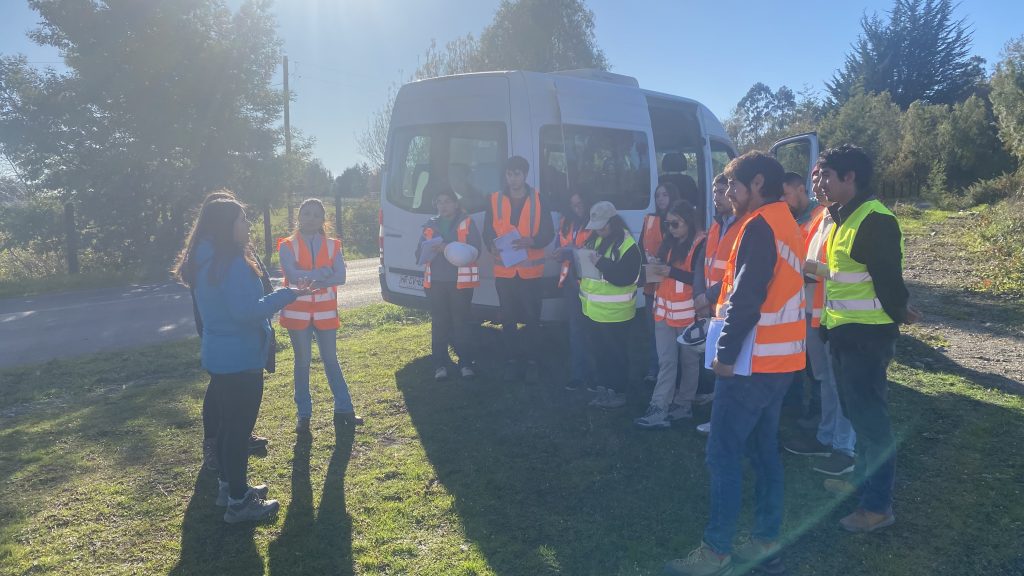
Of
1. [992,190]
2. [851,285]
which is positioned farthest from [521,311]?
[992,190]

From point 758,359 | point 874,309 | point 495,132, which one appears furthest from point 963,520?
→ point 495,132

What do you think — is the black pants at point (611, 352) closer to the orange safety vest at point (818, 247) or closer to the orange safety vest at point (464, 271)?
the orange safety vest at point (464, 271)

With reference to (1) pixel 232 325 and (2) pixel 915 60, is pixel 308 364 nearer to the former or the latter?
(1) pixel 232 325

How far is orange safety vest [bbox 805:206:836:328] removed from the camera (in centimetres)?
414

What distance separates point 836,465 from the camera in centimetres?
448

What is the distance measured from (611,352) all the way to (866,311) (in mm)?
2344

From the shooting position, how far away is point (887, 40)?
1548 inches

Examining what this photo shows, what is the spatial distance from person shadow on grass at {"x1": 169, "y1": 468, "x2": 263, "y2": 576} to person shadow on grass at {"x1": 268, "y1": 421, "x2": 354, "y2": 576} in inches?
5.1

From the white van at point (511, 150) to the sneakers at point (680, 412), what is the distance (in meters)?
1.73

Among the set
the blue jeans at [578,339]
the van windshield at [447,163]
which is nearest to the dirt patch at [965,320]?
the blue jeans at [578,339]

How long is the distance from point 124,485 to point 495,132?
438 cm

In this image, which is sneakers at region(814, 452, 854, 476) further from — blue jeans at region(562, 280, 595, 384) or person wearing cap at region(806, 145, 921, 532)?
blue jeans at region(562, 280, 595, 384)

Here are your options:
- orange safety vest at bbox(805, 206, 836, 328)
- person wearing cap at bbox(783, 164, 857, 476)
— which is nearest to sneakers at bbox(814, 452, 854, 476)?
person wearing cap at bbox(783, 164, 857, 476)

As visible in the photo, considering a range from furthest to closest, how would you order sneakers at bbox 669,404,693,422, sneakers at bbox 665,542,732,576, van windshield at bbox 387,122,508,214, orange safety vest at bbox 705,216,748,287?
van windshield at bbox 387,122,508,214, sneakers at bbox 669,404,693,422, orange safety vest at bbox 705,216,748,287, sneakers at bbox 665,542,732,576
